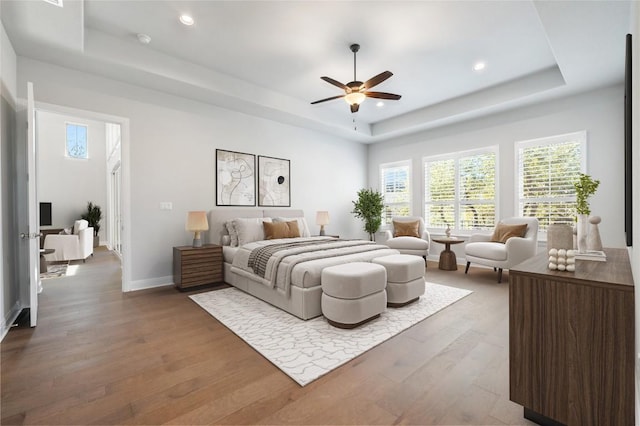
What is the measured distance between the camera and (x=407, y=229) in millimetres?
5883

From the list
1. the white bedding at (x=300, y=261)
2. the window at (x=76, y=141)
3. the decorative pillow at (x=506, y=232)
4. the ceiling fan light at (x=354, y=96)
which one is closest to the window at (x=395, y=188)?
the decorative pillow at (x=506, y=232)

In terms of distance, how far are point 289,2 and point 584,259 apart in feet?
10.7

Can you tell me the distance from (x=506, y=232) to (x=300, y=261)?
361cm

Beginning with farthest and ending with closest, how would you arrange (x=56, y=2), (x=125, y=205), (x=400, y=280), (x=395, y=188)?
1. (x=395, y=188)
2. (x=125, y=205)
3. (x=400, y=280)
4. (x=56, y=2)

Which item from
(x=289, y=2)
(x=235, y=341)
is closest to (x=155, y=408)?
(x=235, y=341)

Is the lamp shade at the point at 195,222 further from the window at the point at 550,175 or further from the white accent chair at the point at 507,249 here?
the window at the point at 550,175

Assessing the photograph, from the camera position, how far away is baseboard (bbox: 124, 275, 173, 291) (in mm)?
3948

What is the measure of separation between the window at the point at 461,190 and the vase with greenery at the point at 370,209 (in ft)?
3.39

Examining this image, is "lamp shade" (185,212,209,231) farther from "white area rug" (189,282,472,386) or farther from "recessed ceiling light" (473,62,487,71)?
"recessed ceiling light" (473,62,487,71)

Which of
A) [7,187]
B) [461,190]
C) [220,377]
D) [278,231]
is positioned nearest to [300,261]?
[220,377]

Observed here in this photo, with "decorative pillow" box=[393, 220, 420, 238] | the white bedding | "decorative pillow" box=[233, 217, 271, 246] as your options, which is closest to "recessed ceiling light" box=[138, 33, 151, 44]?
"decorative pillow" box=[233, 217, 271, 246]

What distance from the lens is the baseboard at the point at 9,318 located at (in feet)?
8.16

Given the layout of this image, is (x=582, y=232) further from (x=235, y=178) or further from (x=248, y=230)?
(x=235, y=178)

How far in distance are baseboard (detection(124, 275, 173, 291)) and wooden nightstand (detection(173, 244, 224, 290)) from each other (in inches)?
5.5
